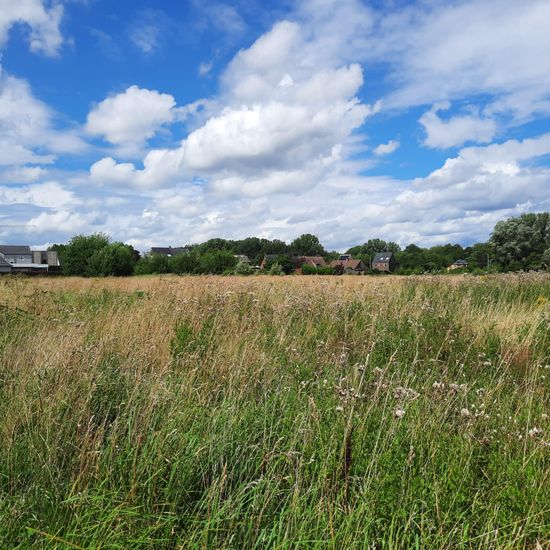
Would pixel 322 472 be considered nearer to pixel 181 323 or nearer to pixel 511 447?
pixel 511 447

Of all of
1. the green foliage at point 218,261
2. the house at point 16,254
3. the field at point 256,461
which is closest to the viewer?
the field at point 256,461

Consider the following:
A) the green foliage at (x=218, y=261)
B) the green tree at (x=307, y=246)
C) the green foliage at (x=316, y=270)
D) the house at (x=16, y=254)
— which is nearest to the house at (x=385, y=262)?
the green tree at (x=307, y=246)

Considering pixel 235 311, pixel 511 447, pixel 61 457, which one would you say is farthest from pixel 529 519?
pixel 235 311

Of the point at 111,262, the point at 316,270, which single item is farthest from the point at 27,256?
the point at 316,270

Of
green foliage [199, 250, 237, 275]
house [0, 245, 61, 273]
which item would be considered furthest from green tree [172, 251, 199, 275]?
house [0, 245, 61, 273]

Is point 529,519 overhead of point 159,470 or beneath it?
beneath

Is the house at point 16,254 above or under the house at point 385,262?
above

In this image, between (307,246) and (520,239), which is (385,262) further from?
(520,239)

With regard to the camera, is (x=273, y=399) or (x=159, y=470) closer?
(x=159, y=470)

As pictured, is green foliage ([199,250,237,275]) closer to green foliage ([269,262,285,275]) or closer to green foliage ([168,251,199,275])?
green foliage ([168,251,199,275])

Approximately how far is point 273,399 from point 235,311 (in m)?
3.98

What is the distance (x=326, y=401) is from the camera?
3.21 metres

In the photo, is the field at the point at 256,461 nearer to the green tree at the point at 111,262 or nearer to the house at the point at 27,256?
the green tree at the point at 111,262

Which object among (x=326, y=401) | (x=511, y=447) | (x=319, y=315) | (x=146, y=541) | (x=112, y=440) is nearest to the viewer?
(x=146, y=541)
